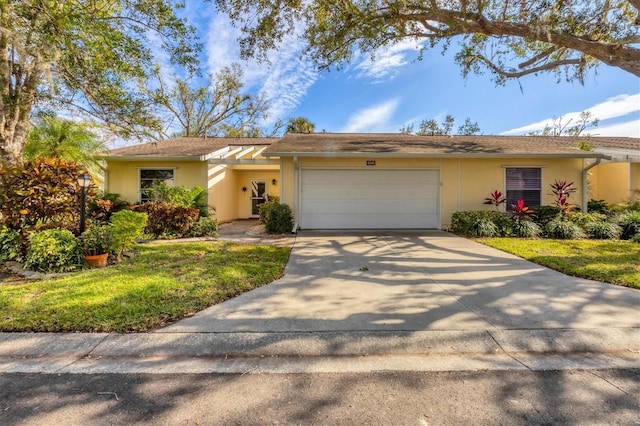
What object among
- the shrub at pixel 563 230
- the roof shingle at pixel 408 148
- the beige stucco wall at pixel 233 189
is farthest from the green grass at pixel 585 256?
the beige stucco wall at pixel 233 189

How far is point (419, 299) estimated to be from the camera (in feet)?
13.6

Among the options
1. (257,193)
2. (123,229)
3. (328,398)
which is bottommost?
(328,398)

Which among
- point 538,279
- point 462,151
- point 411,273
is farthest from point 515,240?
point 411,273

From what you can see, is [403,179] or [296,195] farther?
[403,179]

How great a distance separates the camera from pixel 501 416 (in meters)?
2.08

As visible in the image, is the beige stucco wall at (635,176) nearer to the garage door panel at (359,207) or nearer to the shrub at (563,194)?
the shrub at (563,194)

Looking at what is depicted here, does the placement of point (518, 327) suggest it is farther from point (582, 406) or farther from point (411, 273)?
point (411, 273)

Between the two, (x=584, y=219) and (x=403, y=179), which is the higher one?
(x=403, y=179)

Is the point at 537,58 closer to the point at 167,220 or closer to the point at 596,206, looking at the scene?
the point at 596,206

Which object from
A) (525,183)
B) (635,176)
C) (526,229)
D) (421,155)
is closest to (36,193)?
(421,155)

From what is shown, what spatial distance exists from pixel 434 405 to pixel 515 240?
26.5 feet

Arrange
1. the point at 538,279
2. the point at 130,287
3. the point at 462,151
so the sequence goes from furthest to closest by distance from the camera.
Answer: the point at 462,151
the point at 538,279
the point at 130,287

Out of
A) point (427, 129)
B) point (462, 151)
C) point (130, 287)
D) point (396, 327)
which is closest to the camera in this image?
point (396, 327)

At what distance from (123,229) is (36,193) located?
6.25 feet
